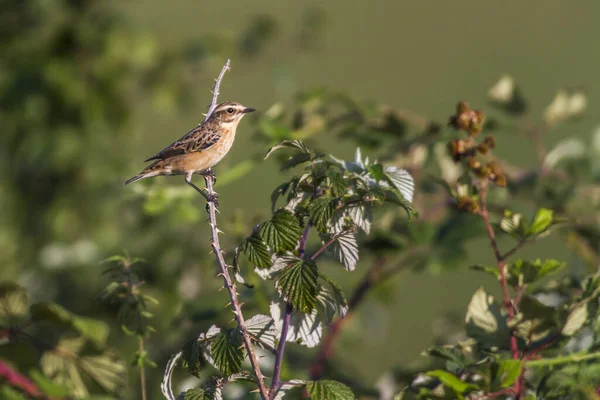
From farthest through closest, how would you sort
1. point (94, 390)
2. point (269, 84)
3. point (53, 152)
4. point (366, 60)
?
point (366, 60) < point (269, 84) < point (53, 152) < point (94, 390)

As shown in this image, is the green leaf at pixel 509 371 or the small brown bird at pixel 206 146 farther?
the small brown bird at pixel 206 146

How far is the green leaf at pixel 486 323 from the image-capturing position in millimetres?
909

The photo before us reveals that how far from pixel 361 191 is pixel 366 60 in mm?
4460

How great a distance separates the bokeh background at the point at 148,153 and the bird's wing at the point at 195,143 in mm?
90

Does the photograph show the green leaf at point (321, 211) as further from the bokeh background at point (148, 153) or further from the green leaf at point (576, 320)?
the bokeh background at point (148, 153)

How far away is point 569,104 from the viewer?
1.72 meters

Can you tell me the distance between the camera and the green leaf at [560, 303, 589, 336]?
0.85m

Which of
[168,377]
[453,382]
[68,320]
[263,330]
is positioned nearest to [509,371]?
[453,382]

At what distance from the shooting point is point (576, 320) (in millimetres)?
848

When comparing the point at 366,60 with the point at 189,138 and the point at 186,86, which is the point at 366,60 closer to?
the point at 186,86

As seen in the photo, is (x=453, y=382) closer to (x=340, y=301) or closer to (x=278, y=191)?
(x=340, y=301)

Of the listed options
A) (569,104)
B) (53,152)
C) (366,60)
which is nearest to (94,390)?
(569,104)

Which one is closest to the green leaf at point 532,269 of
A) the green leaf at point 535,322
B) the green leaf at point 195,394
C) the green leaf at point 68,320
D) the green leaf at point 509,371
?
the green leaf at point 535,322

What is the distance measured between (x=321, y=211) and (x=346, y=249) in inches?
3.2
